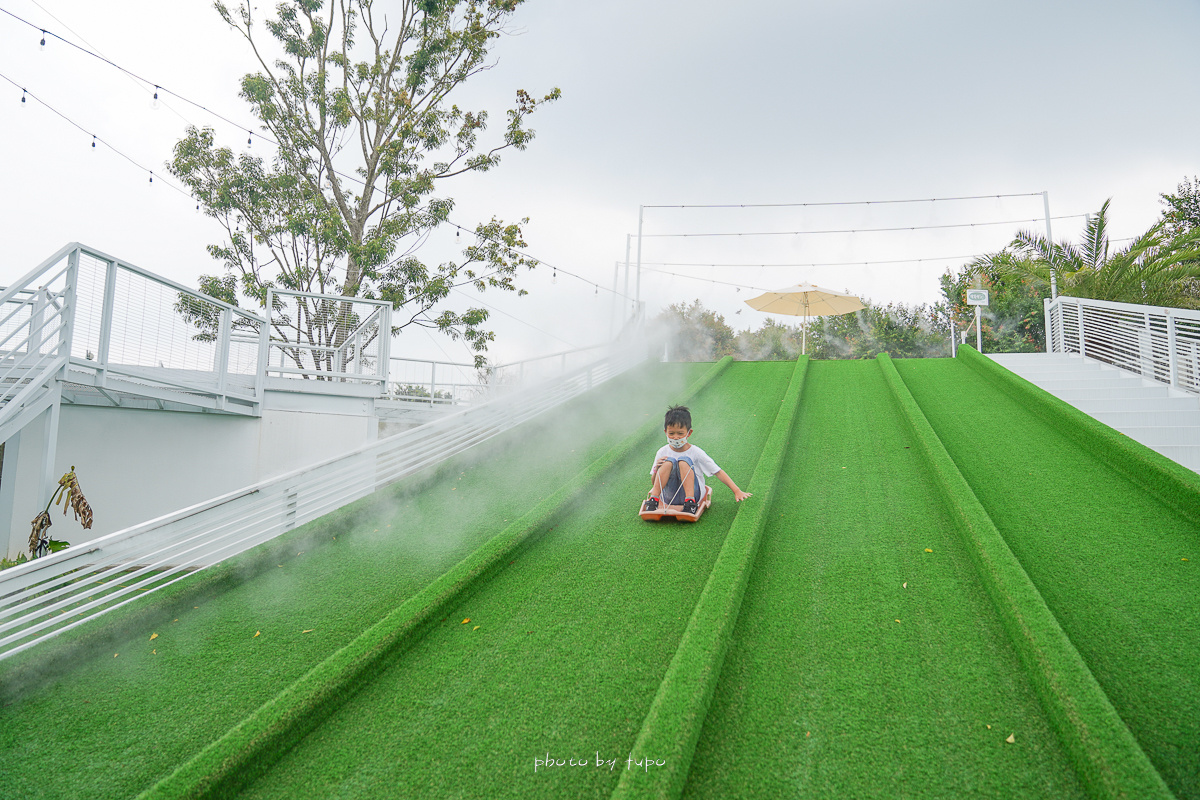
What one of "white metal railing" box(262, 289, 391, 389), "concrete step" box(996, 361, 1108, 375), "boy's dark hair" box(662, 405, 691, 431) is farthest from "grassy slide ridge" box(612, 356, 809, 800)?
"concrete step" box(996, 361, 1108, 375)

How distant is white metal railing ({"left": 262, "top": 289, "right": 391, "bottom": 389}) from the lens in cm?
974

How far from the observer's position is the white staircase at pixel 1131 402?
6785 mm

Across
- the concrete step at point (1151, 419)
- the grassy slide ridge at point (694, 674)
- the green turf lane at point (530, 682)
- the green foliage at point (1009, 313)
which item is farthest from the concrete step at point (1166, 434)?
the green foliage at point (1009, 313)

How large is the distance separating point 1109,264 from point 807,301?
660 centimetres

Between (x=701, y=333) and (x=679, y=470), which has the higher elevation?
(x=701, y=333)

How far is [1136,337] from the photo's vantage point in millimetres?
8562

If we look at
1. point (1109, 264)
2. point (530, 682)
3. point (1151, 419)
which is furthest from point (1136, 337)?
point (530, 682)

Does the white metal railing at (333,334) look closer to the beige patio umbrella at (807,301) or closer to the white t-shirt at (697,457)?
the white t-shirt at (697,457)

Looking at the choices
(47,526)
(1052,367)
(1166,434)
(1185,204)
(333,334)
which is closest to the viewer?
(47,526)

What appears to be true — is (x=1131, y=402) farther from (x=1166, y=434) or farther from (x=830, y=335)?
(x=830, y=335)

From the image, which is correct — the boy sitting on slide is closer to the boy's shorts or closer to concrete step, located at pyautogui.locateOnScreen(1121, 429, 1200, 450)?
the boy's shorts

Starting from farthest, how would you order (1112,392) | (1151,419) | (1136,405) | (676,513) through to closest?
(1112,392) < (1136,405) < (1151,419) < (676,513)

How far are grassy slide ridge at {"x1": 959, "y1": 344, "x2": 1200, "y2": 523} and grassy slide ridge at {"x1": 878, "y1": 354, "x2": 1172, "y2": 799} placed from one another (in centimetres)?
168

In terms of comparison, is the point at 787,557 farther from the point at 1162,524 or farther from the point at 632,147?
the point at 632,147
